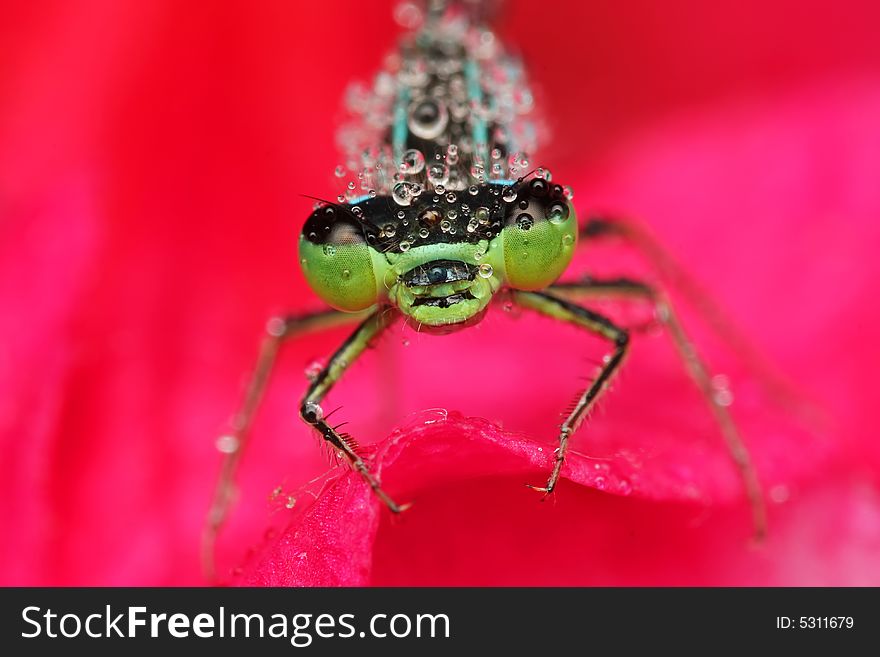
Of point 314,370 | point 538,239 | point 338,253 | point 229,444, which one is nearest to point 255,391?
point 229,444

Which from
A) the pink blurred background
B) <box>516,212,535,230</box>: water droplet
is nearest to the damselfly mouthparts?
<box>516,212,535,230</box>: water droplet

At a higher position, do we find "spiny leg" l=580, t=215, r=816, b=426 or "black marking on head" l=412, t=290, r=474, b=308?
"spiny leg" l=580, t=215, r=816, b=426

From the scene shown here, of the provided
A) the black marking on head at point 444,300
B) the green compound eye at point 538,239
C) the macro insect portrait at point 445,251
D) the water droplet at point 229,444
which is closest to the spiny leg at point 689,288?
the macro insect portrait at point 445,251

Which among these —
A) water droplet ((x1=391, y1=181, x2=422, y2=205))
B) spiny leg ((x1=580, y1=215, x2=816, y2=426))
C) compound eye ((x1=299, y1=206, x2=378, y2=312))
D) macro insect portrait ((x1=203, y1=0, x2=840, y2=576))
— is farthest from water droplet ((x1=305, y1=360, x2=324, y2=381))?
spiny leg ((x1=580, y1=215, x2=816, y2=426))

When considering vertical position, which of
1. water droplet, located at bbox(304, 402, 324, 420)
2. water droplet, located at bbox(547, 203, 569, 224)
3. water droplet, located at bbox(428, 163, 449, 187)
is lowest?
water droplet, located at bbox(304, 402, 324, 420)

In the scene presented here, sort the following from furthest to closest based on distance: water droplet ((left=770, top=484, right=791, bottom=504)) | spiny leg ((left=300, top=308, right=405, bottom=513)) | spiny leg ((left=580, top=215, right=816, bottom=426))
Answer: spiny leg ((left=580, top=215, right=816, bottom=426)) < water droplet ((left=770, top=484, right=791, bottom=504)) < spiny leg ((left=300, top=308, right=405, bottom=513))

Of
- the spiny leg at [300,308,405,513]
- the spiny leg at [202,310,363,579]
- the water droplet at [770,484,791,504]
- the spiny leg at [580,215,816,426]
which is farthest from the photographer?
the spiny leg at [580,215,816,426]

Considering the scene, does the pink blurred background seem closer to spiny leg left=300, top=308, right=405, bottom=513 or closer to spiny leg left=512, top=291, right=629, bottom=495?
spiny leg left=300, top=308, right=405, bottom=513

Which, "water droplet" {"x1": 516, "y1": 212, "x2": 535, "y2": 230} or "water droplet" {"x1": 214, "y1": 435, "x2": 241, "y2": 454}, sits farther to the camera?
"water droplet" {"x1": 214, "y1": 435, "x2": 241, "y2": 454}
